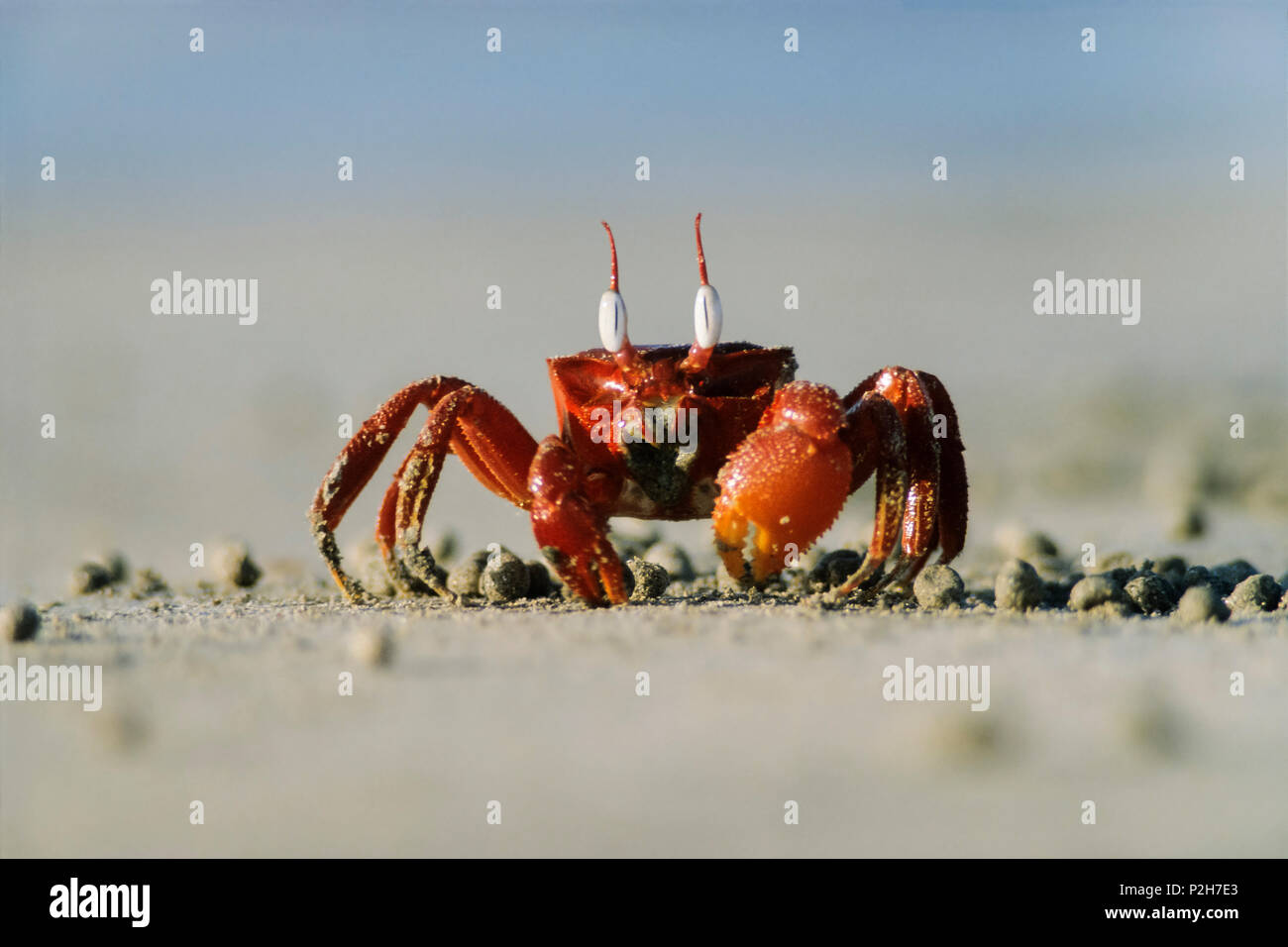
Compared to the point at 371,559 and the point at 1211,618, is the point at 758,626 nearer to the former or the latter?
the point at 1211,618

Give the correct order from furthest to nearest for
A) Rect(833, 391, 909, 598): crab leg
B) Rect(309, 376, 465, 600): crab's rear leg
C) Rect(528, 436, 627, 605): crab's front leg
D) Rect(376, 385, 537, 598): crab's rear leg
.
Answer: Rect(309, 376, 465, 600): crab's rear leg, Rect(376, 385, 537, 598): crab's rear leg, Rect(833, 391, 909, 598): crab leg, Rect(528, 436, 627, 605): crab's front leg

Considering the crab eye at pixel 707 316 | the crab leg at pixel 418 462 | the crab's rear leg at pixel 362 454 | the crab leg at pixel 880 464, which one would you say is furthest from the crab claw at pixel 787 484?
the crab's rear leg at pixel 362 454

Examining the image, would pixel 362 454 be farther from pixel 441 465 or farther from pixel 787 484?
pixel 787 484

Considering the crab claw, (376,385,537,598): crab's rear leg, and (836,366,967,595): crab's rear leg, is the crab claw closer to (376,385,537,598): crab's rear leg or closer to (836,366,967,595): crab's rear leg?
(836,366,967,595): crab's rear leg

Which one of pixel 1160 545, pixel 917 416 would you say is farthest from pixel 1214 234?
pixel 917 416

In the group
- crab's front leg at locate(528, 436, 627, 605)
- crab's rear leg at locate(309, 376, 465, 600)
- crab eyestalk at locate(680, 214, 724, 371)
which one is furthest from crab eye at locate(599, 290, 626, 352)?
crab's rear leg at locate(309, 376, 465, 600)
